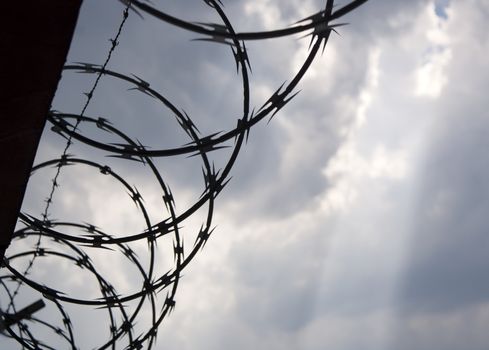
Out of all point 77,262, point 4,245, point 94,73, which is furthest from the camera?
point 77,262

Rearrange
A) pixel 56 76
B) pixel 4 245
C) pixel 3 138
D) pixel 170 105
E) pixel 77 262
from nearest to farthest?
1. pixel 56 76
2. pixel 3 138
3. pixel 4 245
4. pixel 170 105
5. pixel 77 262

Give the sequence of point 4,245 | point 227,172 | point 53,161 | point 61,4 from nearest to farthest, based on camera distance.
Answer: point 61,4 < point 4,245 < point 227,172 < point 53,161

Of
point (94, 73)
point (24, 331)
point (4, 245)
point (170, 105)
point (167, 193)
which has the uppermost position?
point (94, 73)

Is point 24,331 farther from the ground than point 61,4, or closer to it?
farther from the ground

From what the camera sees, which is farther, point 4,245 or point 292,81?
point 4,245

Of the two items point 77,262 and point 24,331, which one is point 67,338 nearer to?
point 24,331

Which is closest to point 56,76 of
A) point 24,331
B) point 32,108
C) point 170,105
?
point 32,108

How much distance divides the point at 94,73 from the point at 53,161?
1879mm

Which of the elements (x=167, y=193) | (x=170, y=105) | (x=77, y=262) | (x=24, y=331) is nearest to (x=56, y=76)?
(x=170, y=105)

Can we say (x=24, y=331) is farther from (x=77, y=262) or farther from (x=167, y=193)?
(x=167, y=193)

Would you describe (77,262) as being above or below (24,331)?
above

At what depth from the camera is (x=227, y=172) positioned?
6133 millimetres

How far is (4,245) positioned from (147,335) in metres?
2.68

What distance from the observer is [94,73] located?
24.5 feet
